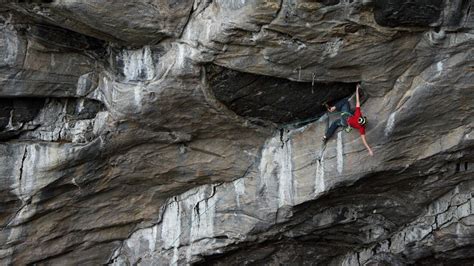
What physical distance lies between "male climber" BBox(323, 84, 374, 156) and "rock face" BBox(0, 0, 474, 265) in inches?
5.7

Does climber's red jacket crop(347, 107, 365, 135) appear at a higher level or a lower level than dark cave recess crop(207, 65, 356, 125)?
lower

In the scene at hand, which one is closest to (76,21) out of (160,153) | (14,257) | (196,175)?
(160,153)

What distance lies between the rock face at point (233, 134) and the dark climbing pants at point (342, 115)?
0.44 ft

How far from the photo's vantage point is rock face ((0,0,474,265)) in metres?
9.00

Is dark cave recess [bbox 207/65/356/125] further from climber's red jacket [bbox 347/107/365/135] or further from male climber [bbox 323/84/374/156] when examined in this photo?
climber's red jacket [bbox 347/107/365/135]

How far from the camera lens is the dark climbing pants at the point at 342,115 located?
10.2 meters

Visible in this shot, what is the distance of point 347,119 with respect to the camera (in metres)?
10.1

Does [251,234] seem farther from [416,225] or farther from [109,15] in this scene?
[109,15]

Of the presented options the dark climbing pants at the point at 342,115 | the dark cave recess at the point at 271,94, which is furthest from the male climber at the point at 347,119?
the dark cave recess at the point at 271,94

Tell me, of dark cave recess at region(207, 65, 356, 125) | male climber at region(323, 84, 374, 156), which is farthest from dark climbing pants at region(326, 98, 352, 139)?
dark cave recess at region(207, 65, 356, 125)

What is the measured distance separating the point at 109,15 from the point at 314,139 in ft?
13.1

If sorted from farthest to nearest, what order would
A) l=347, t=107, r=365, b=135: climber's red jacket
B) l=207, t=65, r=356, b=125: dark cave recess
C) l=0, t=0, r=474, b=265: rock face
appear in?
l=347, t=107, r=365, b=135: climber's red jacket
l=207, t=65, r=356, b=125: dark cave recess
l=0, t=0, r=474, b=265: rock face

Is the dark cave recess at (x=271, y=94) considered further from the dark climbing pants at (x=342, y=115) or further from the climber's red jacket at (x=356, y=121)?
the climber's red jacket at (x=356, y=121)

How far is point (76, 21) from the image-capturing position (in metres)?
9.02
